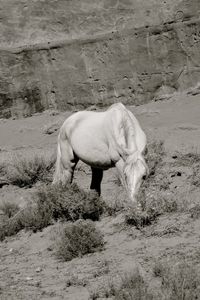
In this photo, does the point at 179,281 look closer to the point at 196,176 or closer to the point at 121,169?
the point at 121,169

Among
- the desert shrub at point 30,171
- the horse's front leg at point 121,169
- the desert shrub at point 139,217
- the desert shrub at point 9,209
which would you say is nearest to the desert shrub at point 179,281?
the desert shrub at point 139,217

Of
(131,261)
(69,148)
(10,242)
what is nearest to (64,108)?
(69,148)

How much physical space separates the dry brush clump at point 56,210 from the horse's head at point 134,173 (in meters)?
0.92

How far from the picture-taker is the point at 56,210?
1180 cm

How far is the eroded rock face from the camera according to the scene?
64.6 ft

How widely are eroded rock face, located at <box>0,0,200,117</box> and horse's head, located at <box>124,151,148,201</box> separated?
8803mm

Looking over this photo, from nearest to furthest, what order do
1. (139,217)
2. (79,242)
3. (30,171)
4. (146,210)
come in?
(79,242) < (139,217) < (146,210) < (30,171)

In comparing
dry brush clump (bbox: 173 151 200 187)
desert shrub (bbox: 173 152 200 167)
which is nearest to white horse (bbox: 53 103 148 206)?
dry brush clump (bbox: 173 151 200 187)

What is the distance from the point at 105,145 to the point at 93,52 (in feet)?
29.3

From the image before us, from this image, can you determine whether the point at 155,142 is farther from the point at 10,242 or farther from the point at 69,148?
the point at 10,242

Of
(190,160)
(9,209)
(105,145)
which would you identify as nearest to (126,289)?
(105,145)

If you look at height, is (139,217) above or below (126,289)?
below

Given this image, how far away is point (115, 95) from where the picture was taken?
20000 mm

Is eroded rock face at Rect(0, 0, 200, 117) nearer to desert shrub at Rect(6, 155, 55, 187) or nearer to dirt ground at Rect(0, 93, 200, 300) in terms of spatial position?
desert shrub at Rect(6, 155, 55, 187)
